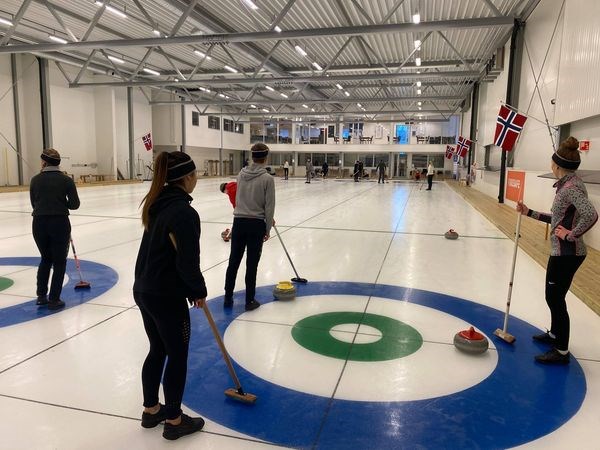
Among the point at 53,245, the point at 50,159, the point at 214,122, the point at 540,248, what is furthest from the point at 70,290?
the point at 214,122

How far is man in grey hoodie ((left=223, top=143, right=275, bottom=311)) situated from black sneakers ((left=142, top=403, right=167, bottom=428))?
2.09 m

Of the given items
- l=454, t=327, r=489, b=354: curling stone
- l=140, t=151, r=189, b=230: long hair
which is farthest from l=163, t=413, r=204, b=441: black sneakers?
l=454, t=327, r=489, b=354: curling stone

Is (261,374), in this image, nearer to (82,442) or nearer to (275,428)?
(275,428)

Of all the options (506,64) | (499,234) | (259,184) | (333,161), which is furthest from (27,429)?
(333,161)

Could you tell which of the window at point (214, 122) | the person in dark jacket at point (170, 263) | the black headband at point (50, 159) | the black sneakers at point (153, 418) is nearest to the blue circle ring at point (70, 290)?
the black headband at point (50, 159)

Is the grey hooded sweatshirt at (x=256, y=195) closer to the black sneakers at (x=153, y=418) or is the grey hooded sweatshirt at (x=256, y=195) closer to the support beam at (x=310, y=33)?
the black sneakers at (x=153, y=418)

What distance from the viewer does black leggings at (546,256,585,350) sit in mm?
3371

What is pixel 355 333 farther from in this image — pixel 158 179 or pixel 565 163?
pixel 158 179

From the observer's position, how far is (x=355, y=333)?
413 centimetres

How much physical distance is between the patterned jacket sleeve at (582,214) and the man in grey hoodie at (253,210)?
2.65 metres

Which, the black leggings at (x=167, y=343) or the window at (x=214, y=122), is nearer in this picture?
the black leggings at (x=167, y=343)

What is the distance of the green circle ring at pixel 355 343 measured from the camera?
3.67 meters

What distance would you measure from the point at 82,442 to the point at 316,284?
3617mm

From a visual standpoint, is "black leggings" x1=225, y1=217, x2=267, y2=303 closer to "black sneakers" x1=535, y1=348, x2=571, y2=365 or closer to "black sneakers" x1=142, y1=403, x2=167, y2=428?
"black sneakers" x1=142, y1=403, x2=167, y2=428
